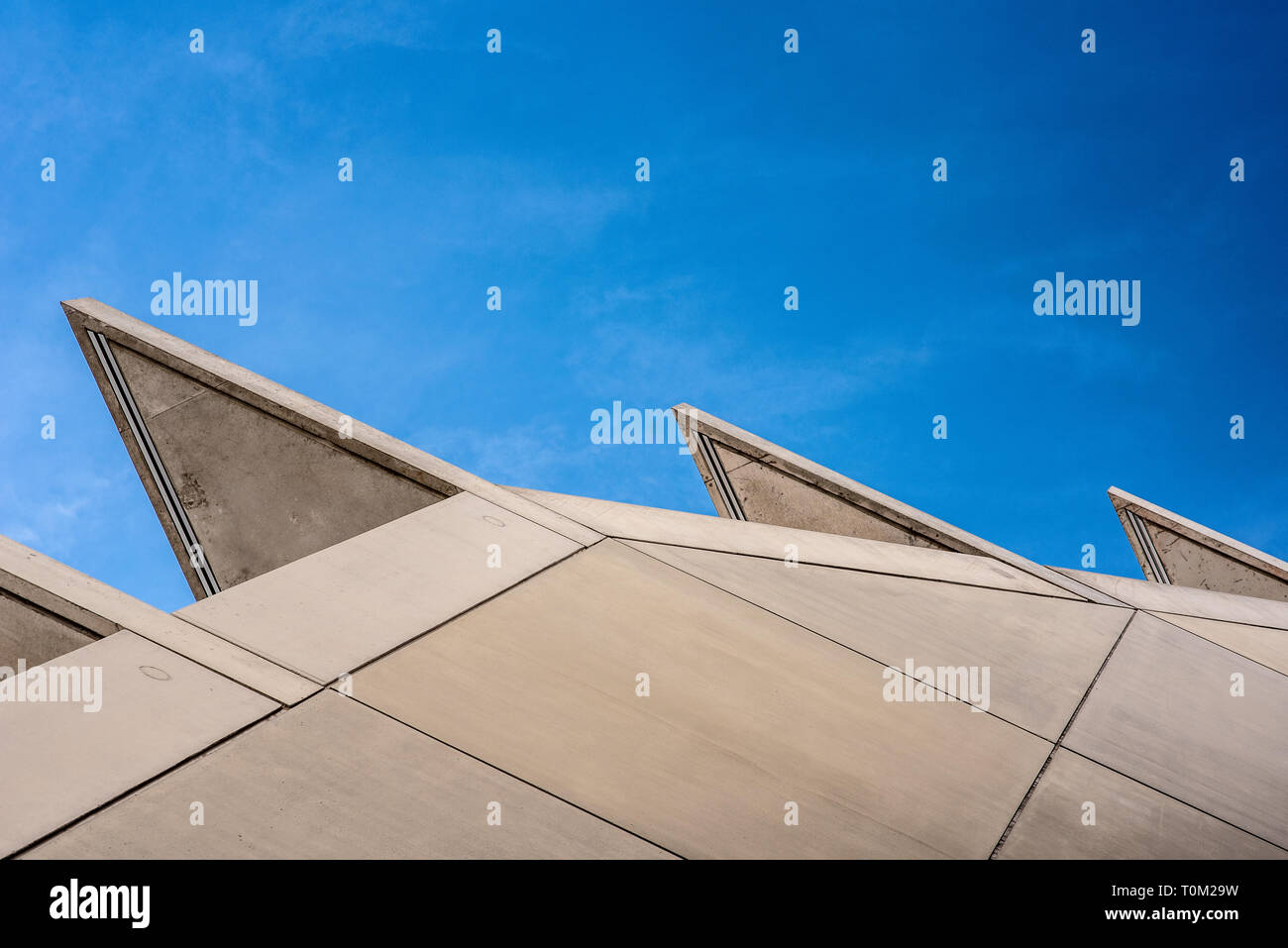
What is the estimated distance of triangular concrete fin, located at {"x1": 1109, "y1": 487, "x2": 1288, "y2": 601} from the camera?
21.4m

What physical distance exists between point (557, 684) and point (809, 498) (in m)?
8.84

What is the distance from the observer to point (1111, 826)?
553 cm

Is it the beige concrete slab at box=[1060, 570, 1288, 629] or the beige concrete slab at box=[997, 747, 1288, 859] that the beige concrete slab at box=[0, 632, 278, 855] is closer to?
the beige concrete slab at box=[997, 747, 1288, 859]

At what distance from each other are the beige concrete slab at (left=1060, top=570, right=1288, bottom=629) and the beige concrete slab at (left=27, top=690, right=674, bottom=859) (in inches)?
296

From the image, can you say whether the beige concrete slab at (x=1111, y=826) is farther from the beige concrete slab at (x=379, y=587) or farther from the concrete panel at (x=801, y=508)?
the concrete panel at (x=801, y=508)

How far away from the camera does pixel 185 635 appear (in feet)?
18.2

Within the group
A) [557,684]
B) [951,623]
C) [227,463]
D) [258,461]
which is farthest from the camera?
[227,463]

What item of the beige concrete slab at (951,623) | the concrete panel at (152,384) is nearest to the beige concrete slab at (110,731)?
the beige concrete slab at (951,623)

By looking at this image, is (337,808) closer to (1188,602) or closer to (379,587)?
(379,587)

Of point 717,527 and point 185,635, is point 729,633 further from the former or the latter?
point 185,635

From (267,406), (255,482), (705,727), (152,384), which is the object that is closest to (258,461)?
(255,482)

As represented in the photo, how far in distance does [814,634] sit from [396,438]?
14.4 feet
